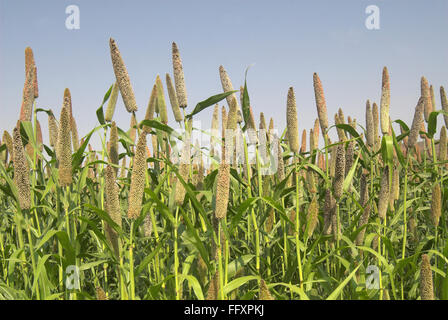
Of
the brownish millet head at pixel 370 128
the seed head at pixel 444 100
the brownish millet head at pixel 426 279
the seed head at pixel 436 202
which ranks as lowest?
the brownish millet head at pixel 426 279

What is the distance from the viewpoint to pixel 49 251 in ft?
10.1

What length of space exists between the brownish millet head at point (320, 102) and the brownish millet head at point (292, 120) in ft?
1.21

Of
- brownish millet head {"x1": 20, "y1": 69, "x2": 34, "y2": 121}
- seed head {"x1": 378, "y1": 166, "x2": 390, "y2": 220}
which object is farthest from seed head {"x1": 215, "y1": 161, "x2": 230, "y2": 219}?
brownish millet head {"x1": 20, "y1": 69, "x2": 34, "y2": 121}

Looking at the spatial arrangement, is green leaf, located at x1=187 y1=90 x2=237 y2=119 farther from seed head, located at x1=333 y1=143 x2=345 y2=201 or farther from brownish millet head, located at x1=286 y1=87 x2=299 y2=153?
seed head, located at x1=333 y1=143 x2=345 y2=201

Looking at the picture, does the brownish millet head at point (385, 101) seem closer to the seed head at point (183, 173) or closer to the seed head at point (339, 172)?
the seed head at point (339, 172)

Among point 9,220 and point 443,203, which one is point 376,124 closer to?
point 443,203

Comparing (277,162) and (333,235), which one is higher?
(277,162)

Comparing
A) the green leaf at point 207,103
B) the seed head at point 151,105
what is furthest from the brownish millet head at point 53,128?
the green leaf at point 207,103

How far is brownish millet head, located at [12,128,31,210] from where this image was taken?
2.16 metres

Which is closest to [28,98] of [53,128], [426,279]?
[53,128]

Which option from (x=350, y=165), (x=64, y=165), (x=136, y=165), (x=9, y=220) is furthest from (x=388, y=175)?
(x=9, y=220)

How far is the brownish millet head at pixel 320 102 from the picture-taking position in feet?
9.59

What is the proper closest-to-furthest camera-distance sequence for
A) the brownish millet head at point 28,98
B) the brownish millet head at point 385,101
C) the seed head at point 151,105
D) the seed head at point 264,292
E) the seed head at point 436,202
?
the seed head at point 264,292, the seed head at point 436,202, the brownish millet head at point 28,98, the seed head at point 151,105, the brownish millet head at point 385,101

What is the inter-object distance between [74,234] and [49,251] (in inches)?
30.3
